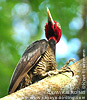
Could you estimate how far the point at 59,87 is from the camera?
8.38 feet

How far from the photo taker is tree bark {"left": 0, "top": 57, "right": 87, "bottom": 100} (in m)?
2.32

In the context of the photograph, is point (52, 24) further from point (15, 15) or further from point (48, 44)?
point (15, 15)

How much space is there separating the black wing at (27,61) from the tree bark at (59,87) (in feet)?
2.02

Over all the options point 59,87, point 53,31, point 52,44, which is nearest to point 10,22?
point 53,31

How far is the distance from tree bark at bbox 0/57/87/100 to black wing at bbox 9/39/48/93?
62 centimetres

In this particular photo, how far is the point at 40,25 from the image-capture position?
486 cm

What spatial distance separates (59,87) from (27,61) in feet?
3.23

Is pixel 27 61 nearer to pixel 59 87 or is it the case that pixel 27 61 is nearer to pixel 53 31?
pixel 59 87

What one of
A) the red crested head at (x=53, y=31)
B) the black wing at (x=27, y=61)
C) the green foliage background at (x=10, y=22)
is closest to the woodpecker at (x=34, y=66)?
the black wing at (x=27, y=61)

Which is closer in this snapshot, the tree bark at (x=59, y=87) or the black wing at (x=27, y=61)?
the tree bark at (x=59, y=87)

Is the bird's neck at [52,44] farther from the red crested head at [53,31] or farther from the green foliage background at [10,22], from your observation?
the green foliage background at [10,22]

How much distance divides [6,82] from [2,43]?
2.57ft

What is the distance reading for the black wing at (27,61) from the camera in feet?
10.4

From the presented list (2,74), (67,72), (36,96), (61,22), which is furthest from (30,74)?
(61,22)
